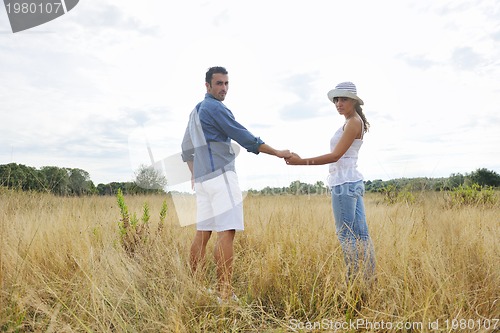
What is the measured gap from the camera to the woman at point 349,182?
309cm

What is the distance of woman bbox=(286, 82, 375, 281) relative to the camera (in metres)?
3.09

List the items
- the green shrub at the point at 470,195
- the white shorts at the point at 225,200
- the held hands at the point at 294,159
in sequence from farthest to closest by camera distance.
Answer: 1. the green shrub at the point at 470,195
2. the held hands at the point at 294,159
3. the white shorts at the point at 225,200

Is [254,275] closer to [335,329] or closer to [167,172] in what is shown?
[335,329]

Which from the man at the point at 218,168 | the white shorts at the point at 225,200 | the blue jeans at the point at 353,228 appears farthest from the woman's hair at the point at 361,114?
the white shorts at the point at 225,200

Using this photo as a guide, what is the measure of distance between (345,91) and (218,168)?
1.24 metres

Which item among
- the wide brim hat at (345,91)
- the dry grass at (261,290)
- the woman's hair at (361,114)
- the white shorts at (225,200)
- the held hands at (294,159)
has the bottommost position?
the dry grass at (261,290)

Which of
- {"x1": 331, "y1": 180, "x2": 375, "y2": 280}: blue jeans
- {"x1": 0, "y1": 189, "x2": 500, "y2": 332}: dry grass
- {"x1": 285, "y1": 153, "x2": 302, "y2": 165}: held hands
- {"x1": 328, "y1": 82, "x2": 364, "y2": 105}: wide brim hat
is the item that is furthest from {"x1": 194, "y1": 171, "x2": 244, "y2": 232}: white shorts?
{"x1": 328, "y1": 82, "x2": 364, "y2": 105}: wide brim hat

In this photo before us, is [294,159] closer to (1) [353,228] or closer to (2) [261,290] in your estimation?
(1) [353,228]

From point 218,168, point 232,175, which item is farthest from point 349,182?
point 218,168

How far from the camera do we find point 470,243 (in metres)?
3.69

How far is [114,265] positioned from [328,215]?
3.70 m

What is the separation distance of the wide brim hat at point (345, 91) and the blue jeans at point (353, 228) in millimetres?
703

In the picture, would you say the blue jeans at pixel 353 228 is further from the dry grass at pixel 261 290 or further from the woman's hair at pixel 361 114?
the woman's hair at pixel 361 114

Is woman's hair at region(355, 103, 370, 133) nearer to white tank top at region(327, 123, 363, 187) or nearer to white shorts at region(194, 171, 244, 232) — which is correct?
white tank top at region(327, 123, 363, 187)
